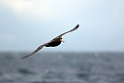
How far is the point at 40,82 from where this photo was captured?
135ft

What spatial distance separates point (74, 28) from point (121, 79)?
106 ft

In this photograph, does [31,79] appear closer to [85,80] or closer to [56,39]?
[85,80]

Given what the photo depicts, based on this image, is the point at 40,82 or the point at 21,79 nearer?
the point at 40,82

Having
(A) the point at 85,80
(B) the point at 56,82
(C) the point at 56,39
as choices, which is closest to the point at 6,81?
(B) the point at 56,82

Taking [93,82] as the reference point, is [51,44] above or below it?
below

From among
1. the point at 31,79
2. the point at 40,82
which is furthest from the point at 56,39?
the point at 31,79

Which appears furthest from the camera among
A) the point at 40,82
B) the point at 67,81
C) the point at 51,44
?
the point at 67,81

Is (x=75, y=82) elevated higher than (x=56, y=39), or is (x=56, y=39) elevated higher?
(x=75, y=82)

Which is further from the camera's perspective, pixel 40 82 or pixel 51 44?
pixel 40 82

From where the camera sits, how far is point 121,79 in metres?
45.2

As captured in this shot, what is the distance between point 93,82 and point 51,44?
1173 inches

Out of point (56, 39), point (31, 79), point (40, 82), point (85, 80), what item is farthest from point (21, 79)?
point (56, 39)

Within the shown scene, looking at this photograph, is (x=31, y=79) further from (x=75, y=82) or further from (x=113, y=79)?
(x=113, y=79)

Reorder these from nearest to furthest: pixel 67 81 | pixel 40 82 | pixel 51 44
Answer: pixel 51 44
pixel 40 82
pixel 67 81
